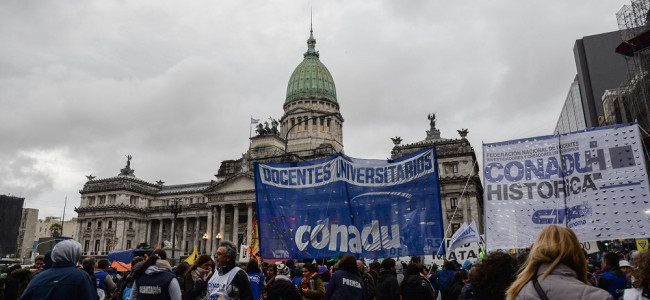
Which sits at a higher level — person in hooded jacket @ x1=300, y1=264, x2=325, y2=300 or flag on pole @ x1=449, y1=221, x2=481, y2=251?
flag on pole @ x1=449, y1=221, x2=481, y2=251

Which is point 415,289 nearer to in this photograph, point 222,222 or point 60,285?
point 60,285

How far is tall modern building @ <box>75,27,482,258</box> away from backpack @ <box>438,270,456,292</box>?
5513cm

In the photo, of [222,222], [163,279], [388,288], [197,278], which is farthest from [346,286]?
[222,222]

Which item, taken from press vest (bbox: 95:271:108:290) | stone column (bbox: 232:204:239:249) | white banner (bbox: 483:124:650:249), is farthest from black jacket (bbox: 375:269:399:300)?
stone column (bbox: 232:204:239:249)

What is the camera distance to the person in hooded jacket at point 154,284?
654 centimetres

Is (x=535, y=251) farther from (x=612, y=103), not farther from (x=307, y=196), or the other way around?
(x=612, y=103)


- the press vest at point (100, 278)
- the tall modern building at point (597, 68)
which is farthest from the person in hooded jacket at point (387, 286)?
the tall modern building at point (597, 68)

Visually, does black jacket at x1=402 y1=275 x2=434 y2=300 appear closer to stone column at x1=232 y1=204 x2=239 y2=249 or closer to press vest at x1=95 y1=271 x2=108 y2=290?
press vest at x1=95 y1=271 x2=108 y2=290

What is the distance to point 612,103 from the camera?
5750 cm

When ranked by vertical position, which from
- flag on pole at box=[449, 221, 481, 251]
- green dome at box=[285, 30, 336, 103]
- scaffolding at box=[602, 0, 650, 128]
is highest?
green dome at box=[285, 30, 336, 103]

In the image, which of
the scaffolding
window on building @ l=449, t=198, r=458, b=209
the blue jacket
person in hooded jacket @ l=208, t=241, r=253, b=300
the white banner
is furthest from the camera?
window on building @ l=449, t=198, r=458, b=209

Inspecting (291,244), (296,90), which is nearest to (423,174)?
(291,244)

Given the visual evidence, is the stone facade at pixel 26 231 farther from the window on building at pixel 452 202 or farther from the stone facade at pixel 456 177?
the window on building at pixel 452 202

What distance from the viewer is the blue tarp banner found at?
1203 centimetres
